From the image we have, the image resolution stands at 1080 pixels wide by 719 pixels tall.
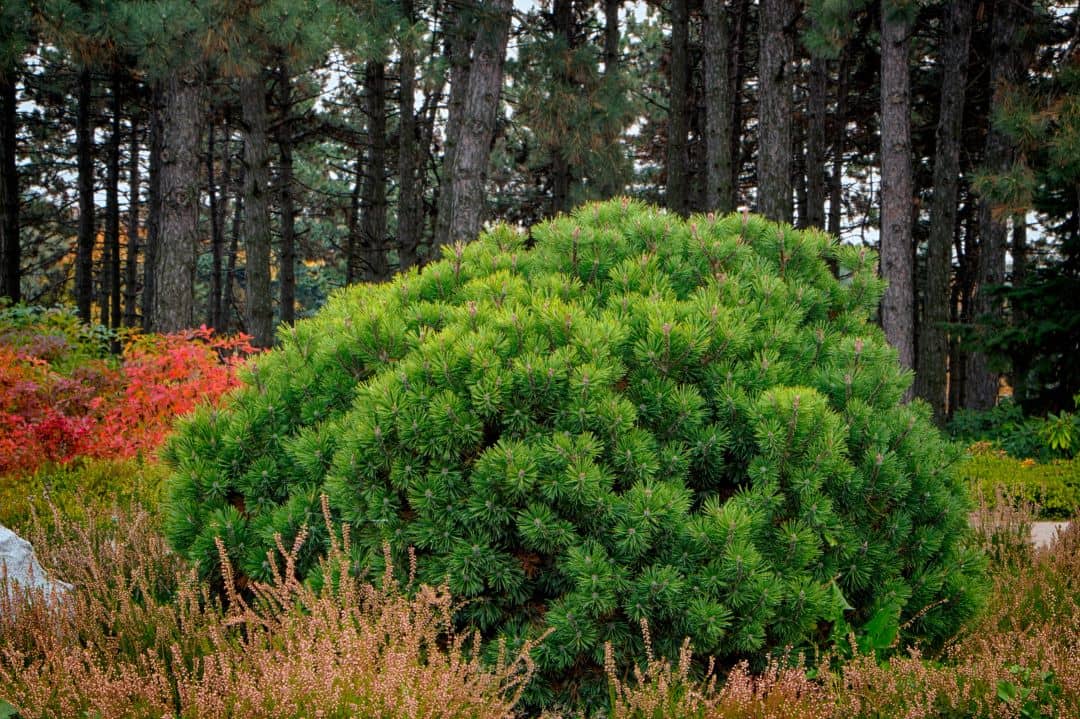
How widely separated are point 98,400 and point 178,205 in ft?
13.8

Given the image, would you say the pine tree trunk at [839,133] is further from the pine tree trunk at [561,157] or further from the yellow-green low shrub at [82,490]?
the yellow-green low shrub at [82,490]

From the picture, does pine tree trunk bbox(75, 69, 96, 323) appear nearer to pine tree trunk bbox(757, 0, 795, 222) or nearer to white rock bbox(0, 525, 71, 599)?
pine tree trunk bbox(757, 0, 795, 222)

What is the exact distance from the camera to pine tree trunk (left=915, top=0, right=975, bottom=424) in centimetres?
1415

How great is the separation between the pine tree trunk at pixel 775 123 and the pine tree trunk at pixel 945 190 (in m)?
4.35

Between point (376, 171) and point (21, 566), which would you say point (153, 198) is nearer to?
point (376, 171)

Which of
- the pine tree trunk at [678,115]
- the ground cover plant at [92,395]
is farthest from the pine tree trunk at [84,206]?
the pine tree trunk at [678,115]

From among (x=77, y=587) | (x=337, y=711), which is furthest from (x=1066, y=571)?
(x=77, y=587)

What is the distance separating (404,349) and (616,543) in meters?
1.26

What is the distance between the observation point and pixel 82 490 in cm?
568

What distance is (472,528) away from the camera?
10.5ft

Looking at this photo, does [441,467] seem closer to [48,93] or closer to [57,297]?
[48,93]

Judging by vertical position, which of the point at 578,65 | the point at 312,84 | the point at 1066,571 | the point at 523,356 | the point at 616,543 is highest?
the point at 312,84

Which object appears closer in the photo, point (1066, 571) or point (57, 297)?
point (1066, 571)

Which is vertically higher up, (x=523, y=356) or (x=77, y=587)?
Result: (x=523, y=356)
